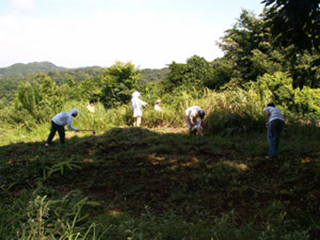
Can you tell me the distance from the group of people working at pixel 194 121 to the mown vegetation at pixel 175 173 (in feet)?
1.20

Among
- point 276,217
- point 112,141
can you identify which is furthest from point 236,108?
point 276,217

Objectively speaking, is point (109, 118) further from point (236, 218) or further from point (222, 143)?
point (236, 218)

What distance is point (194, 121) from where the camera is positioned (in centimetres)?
866

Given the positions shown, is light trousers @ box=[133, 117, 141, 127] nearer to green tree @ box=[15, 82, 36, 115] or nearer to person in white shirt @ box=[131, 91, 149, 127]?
person in white shirt @ box=[131, 91, 149, 127]

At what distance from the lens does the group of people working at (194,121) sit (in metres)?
5.91

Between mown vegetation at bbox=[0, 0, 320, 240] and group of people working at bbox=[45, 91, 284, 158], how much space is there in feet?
1.20

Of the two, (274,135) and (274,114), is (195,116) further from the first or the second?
(274,135)

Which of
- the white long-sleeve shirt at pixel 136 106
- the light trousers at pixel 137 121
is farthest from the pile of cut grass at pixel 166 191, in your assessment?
the light trousers at pixel 137 121

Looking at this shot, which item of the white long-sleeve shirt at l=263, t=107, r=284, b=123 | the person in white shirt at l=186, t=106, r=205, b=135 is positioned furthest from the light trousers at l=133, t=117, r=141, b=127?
the white long-sleeve shirt at l=263, t=107, r=284, b=123

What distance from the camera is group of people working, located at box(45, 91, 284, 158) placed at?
233 inches

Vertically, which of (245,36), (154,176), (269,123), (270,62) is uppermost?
(245,36)

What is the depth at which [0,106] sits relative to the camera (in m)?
15.0

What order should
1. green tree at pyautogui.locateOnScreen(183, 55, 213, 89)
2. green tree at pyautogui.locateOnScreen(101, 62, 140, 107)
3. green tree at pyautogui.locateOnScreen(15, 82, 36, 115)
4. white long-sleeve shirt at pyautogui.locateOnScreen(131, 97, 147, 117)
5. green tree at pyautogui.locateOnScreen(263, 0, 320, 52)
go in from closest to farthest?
green tree at pyautogui.locateOnScreen(263, 0, 320, 52) < white long-sleeve shirt at pyautogui.locateOnScreen(131, 97, 147, 117) < green tree at pyautogui.locateOnScreen(15, 82, 36, 115) < green tree at pyautogui.locateOnScreen(101, 62, 140, 107) < green tree at pyautogui.locateOnScreen(183, 55, 213, 89)

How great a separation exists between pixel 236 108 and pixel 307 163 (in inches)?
158
